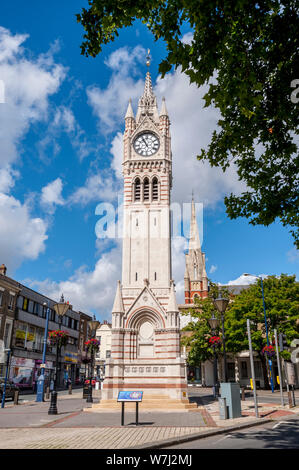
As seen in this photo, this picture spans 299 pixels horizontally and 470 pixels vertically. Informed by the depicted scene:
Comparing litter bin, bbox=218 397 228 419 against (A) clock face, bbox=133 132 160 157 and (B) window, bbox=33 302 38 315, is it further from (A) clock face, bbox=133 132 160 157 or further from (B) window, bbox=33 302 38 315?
(B) window, bbox=33 302 38 315

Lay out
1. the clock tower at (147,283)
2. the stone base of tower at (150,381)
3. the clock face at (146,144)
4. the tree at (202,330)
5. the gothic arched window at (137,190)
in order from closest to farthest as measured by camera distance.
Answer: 1. the stone base of tower at (150,381)
2. the clock tower at (147,283)
3. the gothic arched window at (137,190)
4. the clock face at (146,144)
5. the tree at (202,330)

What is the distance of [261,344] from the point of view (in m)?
37.3

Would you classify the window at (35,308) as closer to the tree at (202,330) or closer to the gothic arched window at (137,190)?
the tree at (202,330)

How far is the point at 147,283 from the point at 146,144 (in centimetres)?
1243

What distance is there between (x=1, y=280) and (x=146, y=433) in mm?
30299

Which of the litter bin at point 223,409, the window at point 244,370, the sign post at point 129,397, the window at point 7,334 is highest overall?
the window at point 7,334

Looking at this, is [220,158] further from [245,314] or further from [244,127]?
[245,314]

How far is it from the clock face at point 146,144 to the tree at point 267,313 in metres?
19.5

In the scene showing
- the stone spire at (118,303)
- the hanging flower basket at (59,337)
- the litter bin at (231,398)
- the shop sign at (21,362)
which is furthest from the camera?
the shop sign at (21,362)

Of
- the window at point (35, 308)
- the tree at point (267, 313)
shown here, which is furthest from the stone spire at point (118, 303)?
the window at point (35, 308)

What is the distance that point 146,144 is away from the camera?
31.6 m

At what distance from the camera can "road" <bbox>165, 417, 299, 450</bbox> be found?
9.70 m

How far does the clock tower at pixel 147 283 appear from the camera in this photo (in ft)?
78.8
